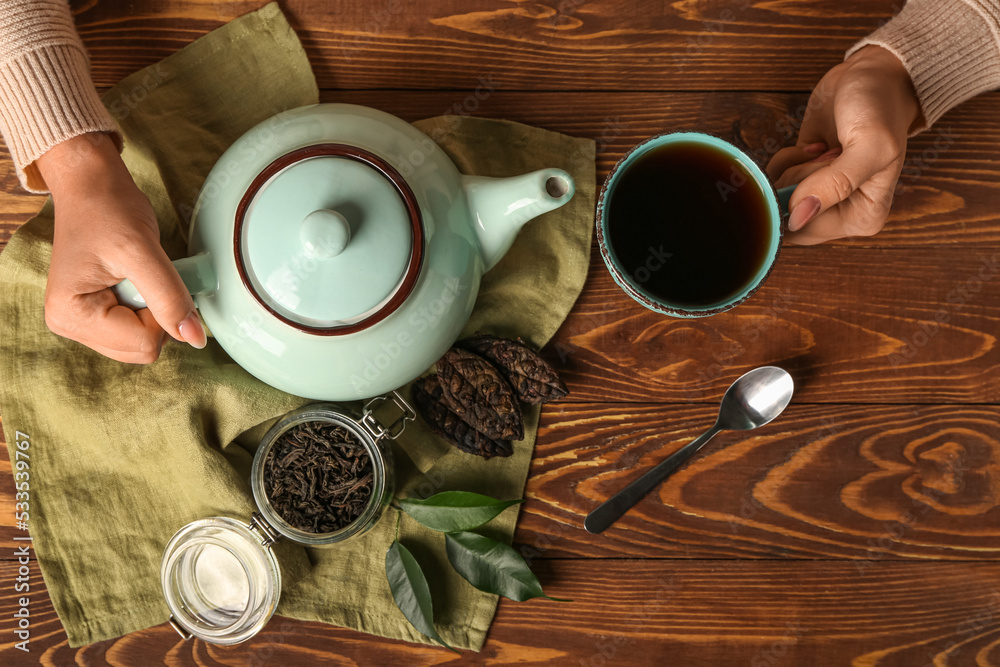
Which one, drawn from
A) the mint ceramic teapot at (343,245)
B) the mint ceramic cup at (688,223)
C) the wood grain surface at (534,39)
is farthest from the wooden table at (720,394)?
the mint ceramic teapot at (343,245)

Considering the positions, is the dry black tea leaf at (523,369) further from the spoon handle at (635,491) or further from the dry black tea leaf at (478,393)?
the spoon handle at (635,491)

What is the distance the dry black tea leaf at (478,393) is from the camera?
31.6 inches

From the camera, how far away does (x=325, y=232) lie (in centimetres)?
53

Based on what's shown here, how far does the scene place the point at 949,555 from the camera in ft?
2.96

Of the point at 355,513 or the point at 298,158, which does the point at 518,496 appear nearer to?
the point at 355,513

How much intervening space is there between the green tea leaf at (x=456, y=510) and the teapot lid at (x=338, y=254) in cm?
31

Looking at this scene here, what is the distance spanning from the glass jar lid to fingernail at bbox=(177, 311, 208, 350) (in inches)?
11.3

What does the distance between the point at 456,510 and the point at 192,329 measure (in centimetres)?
37

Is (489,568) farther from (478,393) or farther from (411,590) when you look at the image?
(478,393)

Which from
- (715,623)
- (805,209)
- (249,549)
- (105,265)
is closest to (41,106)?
(105,265)

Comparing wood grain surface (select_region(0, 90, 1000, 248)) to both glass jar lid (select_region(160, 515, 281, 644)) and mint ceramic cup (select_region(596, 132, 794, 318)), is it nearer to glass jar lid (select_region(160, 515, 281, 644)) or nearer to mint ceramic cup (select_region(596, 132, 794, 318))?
mint ceramic cup (select_region(596, 132, 794, 318))

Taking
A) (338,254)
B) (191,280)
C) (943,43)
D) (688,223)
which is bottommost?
(191,280)

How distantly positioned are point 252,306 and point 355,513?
306 mm

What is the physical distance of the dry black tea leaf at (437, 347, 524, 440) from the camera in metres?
0.80
